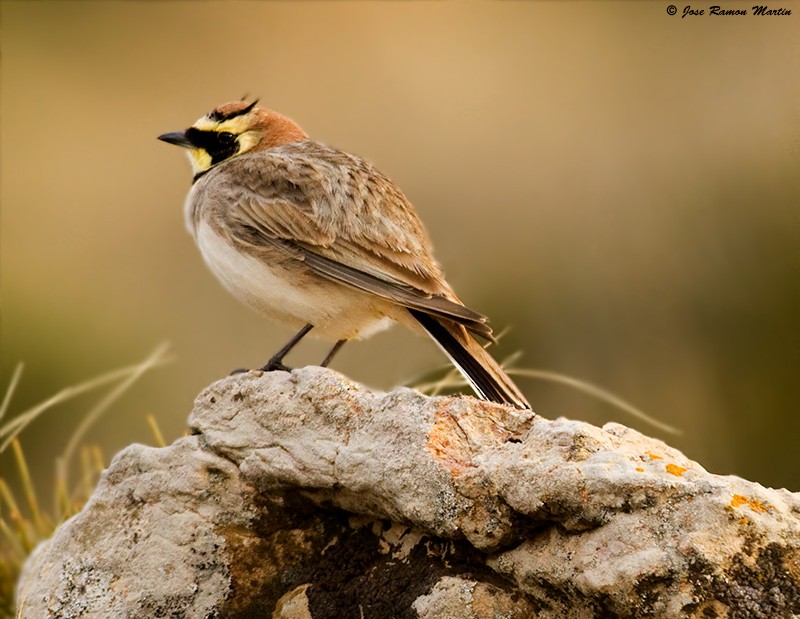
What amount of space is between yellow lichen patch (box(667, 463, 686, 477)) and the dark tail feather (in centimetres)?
101

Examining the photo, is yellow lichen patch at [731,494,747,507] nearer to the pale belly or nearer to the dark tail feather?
the dark tail feather

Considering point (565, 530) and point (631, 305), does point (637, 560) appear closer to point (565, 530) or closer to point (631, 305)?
point (565, 530)

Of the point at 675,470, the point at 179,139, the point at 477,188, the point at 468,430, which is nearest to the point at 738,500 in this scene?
the point at 675,470

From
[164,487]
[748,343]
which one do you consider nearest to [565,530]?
[164,487]

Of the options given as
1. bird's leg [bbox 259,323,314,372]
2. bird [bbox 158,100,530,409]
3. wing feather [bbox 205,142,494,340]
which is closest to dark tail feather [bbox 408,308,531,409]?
bird [bbox 158,100,530,409]

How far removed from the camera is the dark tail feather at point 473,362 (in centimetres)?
440

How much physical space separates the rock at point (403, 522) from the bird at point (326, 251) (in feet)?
2.91

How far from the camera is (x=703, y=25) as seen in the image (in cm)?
1357

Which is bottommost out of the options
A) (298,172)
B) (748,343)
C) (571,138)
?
(748,343)

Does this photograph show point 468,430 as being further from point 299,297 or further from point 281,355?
point 299,297

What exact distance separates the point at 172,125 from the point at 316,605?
1046 centimetres

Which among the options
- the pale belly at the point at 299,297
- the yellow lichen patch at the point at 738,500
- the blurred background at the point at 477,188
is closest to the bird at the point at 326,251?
the pale belly at the point at 299,297

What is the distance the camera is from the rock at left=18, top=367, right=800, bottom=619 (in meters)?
3.05

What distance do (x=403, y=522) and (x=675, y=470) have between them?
77 cm
